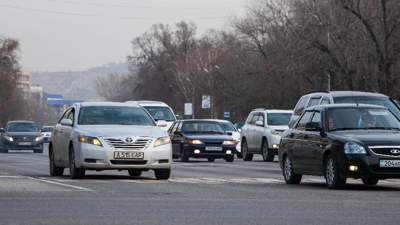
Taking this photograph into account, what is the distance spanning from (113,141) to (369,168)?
5506mm

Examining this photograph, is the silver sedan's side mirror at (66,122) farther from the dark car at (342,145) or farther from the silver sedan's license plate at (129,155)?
the dark car at (342,145)

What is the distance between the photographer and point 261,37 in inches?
4045

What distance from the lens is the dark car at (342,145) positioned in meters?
19.7

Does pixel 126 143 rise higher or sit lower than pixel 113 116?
lower

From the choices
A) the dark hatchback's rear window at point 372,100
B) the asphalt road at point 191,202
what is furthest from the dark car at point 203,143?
the asphalt road at point 191,202

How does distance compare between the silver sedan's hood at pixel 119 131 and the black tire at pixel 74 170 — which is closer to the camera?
the silver sedan's hood at pixel 119 131

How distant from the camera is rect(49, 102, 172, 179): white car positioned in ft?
74.9

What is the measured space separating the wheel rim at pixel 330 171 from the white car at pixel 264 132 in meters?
19.9

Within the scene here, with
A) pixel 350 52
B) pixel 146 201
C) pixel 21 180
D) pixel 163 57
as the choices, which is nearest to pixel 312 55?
pixel 350 52

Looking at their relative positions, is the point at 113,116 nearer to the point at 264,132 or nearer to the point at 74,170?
the point at 74,170

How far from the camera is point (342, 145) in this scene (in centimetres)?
2002

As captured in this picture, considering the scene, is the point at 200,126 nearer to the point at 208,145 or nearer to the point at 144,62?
the point at 208,145

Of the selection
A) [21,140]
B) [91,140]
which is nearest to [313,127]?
[91,140]

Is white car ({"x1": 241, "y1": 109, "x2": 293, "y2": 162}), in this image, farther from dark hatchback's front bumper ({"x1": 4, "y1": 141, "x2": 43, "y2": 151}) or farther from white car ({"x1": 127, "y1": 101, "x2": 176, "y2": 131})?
dark hatchback's front bumper ({"x1": 4, "y1": 141, "x2": 43, "y2": 151})
